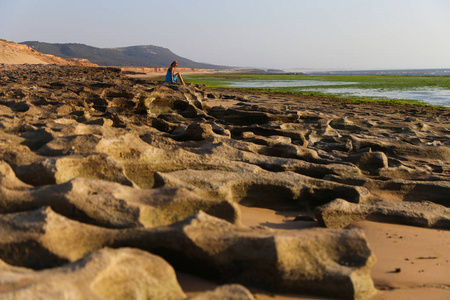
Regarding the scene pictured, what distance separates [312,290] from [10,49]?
4926 cm

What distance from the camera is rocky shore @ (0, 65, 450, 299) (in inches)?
86.4

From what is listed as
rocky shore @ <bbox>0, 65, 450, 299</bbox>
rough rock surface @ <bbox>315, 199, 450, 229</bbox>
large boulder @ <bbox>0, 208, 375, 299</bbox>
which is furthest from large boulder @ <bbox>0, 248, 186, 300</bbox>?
rough rock surface @ <bbox>315, 199, 450, 229</bbox>

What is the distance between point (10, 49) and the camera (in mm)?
43562

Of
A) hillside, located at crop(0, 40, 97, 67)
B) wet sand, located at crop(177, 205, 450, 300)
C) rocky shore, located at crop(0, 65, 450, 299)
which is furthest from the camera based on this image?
hillside, located at crop(0, 40, 97, 67)

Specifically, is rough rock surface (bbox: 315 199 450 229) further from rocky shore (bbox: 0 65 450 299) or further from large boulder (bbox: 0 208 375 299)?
large boulder (bbox: 0 208 375 299)

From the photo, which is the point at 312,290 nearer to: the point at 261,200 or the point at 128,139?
the point at 261,200

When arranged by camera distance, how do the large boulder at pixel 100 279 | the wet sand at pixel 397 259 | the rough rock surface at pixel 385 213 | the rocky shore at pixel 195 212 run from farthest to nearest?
the rough rock surface at pixel 385 213 → the wet sand at pixel 397 259 → the rocky shore at pixel 195 212 → the large boulder at pixel 100 279

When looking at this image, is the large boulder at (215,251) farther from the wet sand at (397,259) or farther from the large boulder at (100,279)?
the large boulder at (100,279)

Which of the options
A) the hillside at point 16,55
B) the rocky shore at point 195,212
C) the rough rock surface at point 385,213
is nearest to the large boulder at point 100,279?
the rocky shore at point 195,212

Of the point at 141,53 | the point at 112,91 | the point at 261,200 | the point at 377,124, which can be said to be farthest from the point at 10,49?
the point at 141,53

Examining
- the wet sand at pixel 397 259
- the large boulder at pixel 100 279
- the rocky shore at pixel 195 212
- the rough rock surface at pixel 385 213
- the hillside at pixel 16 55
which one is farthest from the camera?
the hillside at pixel 16 55

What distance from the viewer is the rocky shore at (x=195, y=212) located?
7.20ft

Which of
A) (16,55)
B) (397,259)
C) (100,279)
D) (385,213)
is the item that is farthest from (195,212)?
(16,55)

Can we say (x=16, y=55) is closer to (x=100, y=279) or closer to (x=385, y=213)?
(x=385, y=213)
